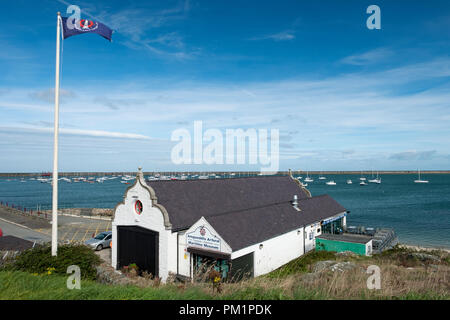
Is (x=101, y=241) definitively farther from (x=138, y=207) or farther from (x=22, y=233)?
(x=22, y=233)

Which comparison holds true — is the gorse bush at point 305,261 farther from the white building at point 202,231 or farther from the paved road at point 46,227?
the paved road at point 46,227

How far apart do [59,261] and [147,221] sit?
29.2ft

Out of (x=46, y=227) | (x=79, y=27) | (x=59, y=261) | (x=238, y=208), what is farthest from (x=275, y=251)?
(x=46, y=227)

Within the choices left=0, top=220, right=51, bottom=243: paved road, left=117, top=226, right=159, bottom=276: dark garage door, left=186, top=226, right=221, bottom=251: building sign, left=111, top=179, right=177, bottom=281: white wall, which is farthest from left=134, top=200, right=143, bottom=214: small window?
left=0, top=220, right=51, bottom=243: paved road

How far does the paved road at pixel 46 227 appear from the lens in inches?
1459

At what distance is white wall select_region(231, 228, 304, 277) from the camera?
21.9 metres

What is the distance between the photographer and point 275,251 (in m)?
24.3

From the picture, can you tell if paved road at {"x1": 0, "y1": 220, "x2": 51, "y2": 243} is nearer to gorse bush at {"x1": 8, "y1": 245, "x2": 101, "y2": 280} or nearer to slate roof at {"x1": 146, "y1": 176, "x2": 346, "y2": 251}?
slate roof at {"x1": 146, "y1": 176, "x2": 346, "y2": 251}

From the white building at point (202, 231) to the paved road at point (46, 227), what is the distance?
1460cm

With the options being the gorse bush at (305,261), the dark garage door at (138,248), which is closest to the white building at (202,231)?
the dark garage door at (138,248)

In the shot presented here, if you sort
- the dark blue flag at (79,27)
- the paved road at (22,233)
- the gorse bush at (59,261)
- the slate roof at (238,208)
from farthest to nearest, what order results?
the paved road at (22,233), the slate roof at (238,208), the dark blue flag at (79,27), the gorse bush at (59,261)

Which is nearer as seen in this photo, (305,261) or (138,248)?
(138,248)
